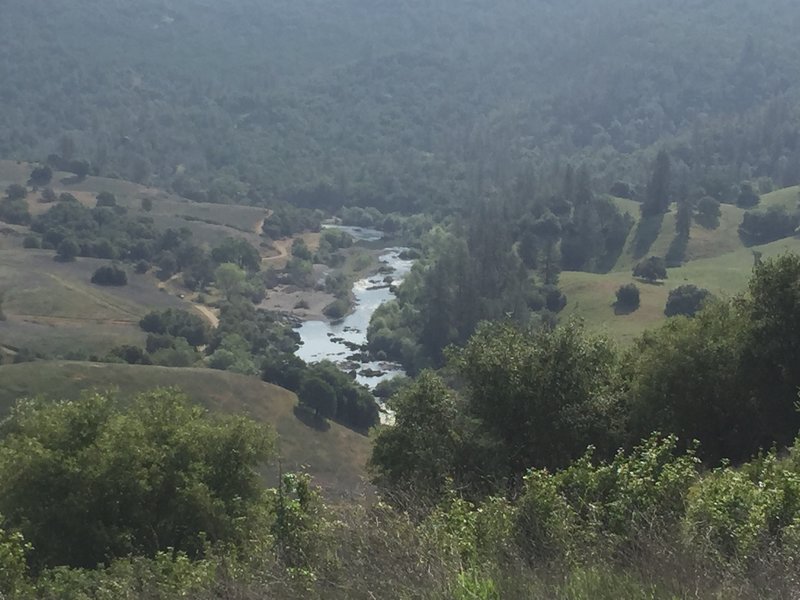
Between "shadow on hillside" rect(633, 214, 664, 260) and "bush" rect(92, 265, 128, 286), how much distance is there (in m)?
79.8

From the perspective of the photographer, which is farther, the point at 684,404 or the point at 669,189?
the point at 669,189

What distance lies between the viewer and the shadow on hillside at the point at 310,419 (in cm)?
8781

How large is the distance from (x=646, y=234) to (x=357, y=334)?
5198cm

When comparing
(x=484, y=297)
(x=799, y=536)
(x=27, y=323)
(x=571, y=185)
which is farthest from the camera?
(x=571, y=185)

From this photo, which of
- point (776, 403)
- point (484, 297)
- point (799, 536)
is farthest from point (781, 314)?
point (484, 297)

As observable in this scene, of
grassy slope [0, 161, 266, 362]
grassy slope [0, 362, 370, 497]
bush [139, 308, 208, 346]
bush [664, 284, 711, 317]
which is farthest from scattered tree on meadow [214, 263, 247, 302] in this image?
bush [664, 284, 711, 317]

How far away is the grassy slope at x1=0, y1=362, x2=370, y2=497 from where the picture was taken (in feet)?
260

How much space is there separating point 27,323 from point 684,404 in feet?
330

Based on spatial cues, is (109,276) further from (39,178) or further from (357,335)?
(39,178)

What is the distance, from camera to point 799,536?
1290 centimetres

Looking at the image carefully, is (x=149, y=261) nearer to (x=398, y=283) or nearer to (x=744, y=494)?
(x=398, y=283)

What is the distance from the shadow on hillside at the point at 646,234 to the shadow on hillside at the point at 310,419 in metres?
78.5

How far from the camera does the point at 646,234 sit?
6171 inches

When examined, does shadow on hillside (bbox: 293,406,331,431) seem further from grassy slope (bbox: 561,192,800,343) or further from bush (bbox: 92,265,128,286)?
bush (bbox: 92,265,128,286)
